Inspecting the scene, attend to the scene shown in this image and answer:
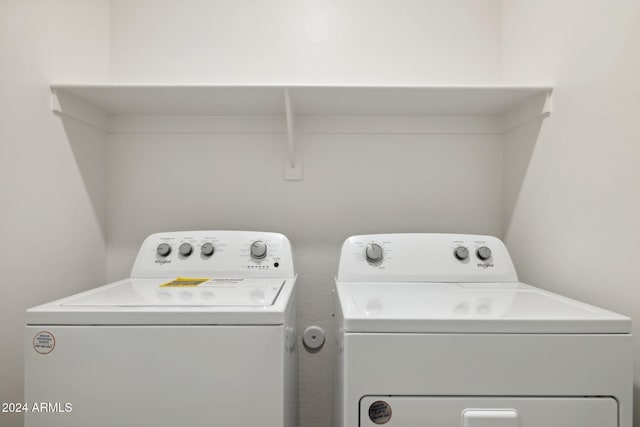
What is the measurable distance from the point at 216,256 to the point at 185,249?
11 centimetres

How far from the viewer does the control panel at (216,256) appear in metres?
1.22

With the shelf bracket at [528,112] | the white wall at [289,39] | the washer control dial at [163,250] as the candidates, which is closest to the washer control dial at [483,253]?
the shelf bracket at [528,112]

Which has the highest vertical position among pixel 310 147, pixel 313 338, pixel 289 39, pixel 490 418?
pixel 289 39

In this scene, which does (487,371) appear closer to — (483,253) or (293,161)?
(483,253)

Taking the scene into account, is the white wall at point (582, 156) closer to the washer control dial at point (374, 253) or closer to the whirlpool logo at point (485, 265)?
the whirlpool logo at point (485, 265)

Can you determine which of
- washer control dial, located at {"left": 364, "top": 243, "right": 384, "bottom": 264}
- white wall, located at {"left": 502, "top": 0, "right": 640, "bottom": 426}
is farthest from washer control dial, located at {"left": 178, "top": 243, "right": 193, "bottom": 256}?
white wall, located at {"left": 502, "top": 0, "right": 640, "bottom": 426}

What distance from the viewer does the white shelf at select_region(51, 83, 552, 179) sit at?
1188 millimetres

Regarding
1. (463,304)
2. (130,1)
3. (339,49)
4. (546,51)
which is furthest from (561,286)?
(130,1)

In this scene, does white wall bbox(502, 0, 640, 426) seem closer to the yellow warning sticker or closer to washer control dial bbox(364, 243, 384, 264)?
washer control dial bbox(364, 243, 384, 264)

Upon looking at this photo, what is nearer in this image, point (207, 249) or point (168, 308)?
point (168, 308)

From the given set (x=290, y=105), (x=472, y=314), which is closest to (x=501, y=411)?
(x=472, y=314)

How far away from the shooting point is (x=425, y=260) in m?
1.21

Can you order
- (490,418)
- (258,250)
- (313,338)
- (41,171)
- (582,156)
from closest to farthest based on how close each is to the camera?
(490,418) → (582,156) → (41,171) → (258,250) → (313,338)

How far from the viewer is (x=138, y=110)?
142cm
